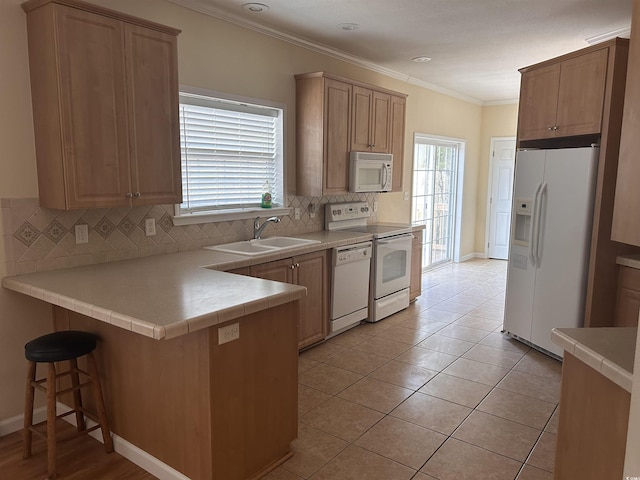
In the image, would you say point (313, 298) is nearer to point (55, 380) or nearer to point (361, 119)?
point (361, 119)

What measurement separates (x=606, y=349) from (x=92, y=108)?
261cm

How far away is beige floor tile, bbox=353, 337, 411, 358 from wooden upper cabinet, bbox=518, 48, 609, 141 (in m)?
2.11

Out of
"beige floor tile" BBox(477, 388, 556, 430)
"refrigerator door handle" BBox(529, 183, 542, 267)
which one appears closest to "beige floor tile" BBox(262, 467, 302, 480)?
"beige floor tile" BBox(477, 388, 556, 430)

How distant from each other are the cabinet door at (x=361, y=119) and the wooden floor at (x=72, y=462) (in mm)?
3257

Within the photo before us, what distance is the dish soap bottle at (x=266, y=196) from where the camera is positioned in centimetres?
409

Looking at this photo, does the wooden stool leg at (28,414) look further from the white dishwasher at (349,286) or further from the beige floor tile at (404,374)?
the white dishwasher at (349,286)

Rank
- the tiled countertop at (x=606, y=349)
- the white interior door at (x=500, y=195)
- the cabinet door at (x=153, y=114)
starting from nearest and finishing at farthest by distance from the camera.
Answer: the tiled countertop at (x=606, y=349) < the cabinet door at (x=153, y=114) < the white interior door at (x=500, y=195)

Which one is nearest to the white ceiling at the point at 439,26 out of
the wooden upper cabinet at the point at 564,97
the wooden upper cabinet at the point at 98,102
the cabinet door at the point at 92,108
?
the wooden upper cabinet at the point at 564,97

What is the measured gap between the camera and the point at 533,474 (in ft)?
7.54

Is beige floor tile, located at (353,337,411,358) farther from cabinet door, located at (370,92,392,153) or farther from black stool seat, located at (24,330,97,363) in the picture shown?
black stool seat, located at (24,330,97,363)

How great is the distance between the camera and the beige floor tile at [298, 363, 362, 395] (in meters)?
3.22

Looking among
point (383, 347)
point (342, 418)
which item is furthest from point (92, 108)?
point (383, 347)

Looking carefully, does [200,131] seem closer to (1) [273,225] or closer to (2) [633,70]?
(1) [273,225]

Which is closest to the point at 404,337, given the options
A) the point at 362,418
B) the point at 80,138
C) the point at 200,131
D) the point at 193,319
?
the point at 362,418
